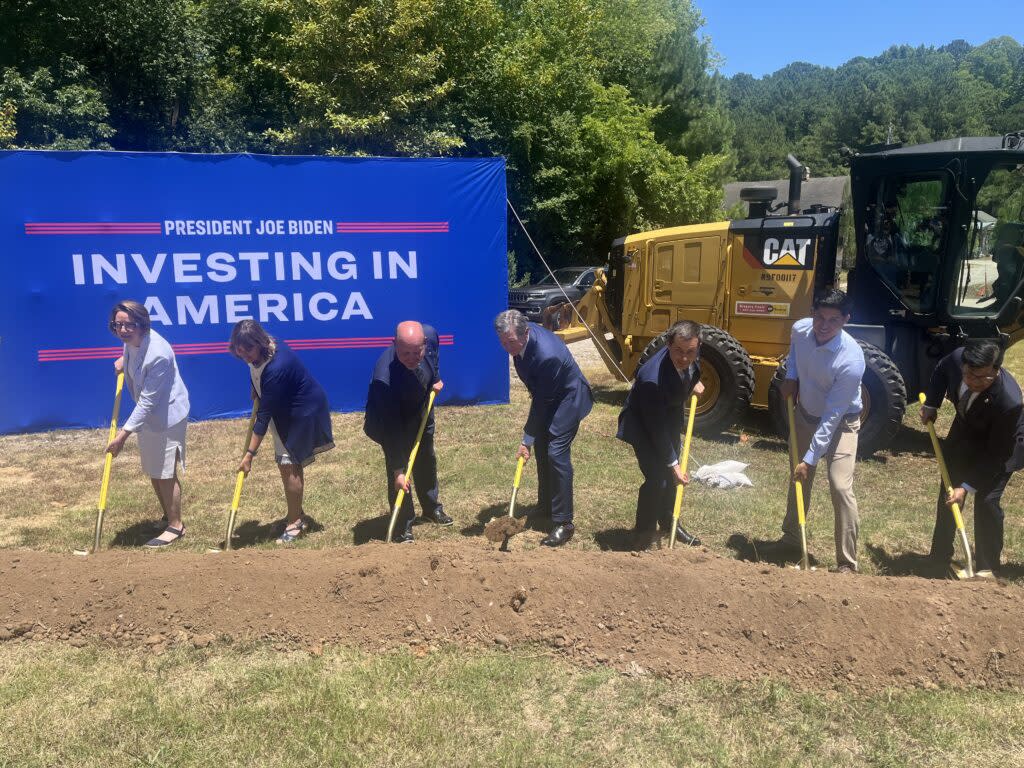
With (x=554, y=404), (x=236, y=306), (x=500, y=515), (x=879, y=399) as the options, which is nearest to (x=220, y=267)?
(x=236, y=306)

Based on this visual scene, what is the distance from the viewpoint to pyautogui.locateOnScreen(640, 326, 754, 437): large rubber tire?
7094 millimetres

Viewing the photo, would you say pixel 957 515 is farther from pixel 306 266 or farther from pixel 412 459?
pixel 306 266

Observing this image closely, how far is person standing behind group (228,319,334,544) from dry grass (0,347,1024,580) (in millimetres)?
661

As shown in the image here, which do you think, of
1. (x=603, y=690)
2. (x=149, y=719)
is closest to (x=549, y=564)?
(x=603, y=690)

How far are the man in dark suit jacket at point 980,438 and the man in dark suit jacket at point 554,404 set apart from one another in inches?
84.5

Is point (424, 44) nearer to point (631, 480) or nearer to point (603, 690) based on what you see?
point (631, 480)

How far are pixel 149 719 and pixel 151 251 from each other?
19.0 ft

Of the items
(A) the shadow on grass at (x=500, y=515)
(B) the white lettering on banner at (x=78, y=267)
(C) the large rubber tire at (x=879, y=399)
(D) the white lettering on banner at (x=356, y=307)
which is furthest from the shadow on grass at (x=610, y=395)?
(B) the white lettering on banner at (x=78, y=267)

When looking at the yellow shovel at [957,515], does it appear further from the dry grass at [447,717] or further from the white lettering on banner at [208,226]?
the white lettering on banner at [208,226]

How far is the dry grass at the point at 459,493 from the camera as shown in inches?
204

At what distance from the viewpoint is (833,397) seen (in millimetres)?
4203

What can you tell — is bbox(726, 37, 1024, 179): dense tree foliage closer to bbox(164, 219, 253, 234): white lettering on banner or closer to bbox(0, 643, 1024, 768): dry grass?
bbox(164, 219, 253, 234): white lettering on banner

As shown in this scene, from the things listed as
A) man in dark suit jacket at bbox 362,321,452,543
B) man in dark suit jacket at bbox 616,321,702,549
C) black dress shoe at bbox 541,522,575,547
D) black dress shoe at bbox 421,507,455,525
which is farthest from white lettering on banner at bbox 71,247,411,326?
man in dark suit jacket at bbox 616,321,702,549

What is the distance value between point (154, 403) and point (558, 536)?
2.73 m
